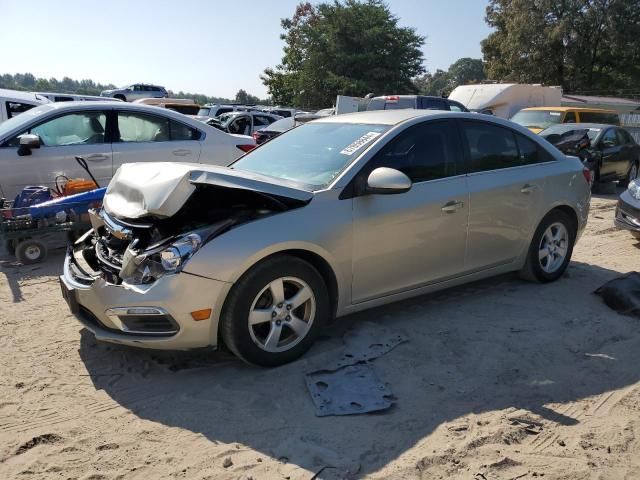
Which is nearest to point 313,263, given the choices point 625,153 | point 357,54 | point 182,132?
point 182,132

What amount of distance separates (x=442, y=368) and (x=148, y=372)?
6.33 ft

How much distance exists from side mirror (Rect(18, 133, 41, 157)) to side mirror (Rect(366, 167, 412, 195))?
A: 445 centimetres

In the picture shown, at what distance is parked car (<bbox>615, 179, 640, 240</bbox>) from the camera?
6.98 meters

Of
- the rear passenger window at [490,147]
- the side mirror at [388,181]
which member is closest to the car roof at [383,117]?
the rear passenger window at [490,147]

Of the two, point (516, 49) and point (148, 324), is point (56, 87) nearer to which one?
point (516, 49)

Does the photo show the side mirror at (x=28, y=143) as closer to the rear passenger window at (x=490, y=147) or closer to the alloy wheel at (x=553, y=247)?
the rear passenger window at (x=490, y=147)

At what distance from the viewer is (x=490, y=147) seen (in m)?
4.95

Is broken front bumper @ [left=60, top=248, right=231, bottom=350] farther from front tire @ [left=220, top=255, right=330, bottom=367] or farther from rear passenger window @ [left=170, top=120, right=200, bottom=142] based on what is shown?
rear passenger window @ [left=170, top=120, right=200, bottom=142]

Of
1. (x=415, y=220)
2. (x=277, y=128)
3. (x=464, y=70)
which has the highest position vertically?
(x=464, y=70)

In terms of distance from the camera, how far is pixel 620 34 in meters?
34.1

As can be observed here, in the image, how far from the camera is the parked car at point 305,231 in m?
3.42

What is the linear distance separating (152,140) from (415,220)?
445 cm

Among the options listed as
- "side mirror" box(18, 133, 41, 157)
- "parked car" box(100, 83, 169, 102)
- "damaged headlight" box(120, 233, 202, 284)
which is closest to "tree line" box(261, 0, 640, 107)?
"parked car" box(100, 83, 169, 102)

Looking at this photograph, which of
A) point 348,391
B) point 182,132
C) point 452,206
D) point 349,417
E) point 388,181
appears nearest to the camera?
point 349,417
